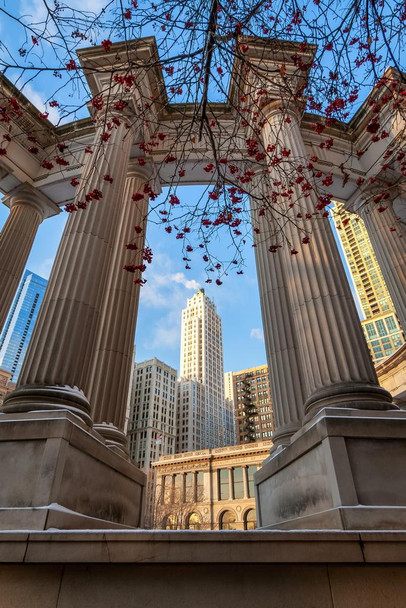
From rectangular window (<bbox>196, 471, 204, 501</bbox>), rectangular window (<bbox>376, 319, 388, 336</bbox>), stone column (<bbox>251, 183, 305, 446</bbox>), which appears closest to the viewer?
stone column (<bbox>251, 183, 305, 446</bbox>)

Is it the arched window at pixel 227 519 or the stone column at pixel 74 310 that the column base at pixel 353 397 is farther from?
Answer: the arched window at pixel 227 519

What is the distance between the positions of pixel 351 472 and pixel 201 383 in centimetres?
15234

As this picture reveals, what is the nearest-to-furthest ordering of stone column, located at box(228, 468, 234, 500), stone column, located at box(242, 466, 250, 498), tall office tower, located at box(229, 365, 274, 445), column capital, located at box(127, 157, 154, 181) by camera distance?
column capital, located at box(127, 157, 154, 181), stone column, located at box(242, 466, 250, 498), stone column, located at box(228, 468, 234, 500), tall office tower, located at box(229, 365, 274, 445)

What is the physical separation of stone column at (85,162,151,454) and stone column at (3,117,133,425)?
78cm

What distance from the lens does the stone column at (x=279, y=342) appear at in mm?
9499

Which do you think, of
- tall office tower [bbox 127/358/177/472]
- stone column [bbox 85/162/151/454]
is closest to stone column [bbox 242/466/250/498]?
tall office tower [bbox 127/358/177/472]

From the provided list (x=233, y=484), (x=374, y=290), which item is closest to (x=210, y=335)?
(x=374, y=290)

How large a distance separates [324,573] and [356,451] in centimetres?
181

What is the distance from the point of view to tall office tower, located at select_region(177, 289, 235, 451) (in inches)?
5507

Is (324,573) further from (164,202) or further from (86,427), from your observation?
(164,202)

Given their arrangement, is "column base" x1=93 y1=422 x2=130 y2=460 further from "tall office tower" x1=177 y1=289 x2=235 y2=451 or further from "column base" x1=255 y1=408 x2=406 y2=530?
"tall office tower" x1=177 y1=289 x2=235 y2=451

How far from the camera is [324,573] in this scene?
407cm

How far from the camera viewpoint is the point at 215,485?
7969 centimetres

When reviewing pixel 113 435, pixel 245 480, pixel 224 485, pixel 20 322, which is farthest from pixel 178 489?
pixel 20 322
